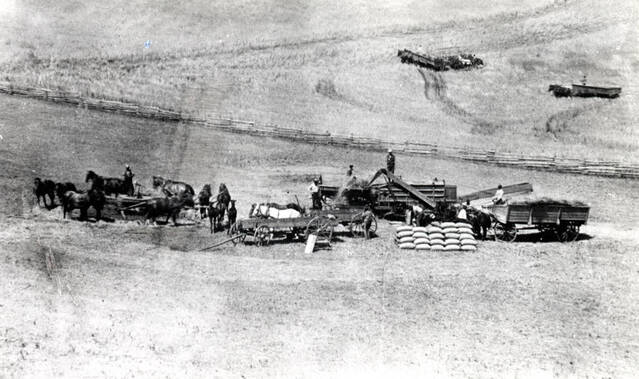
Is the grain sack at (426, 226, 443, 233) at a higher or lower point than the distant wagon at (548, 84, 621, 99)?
lower

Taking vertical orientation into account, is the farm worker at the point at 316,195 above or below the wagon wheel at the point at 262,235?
above

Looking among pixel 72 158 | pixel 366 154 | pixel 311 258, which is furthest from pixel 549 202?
pixel 72 158

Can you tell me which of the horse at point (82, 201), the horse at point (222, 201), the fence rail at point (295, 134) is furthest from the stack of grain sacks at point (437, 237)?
the fence rail at point (295, 134)

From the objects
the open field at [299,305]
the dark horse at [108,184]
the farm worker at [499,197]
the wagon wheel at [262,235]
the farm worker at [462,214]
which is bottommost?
the open field at [299,305]

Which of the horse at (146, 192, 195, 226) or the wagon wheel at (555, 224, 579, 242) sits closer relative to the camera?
the horse at (146, 192, 195, 226)

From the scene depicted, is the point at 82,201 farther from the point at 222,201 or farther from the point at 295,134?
the point at 295,134

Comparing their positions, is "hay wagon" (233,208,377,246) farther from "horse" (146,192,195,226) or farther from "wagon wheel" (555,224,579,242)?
"wagon wheel" (555,224,579,242)

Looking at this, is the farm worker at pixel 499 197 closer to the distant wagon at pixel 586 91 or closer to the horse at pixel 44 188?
the horse at pixel 44 188

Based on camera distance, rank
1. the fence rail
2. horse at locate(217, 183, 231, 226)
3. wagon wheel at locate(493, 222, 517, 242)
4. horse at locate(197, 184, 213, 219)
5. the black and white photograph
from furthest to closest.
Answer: the fence rail
horse at locate(197, 184, 213, 219)
wagon wheel at locate(493, 222, 517, 242)
horse at locate(217, 183, 231, 226)
the black and white photograph

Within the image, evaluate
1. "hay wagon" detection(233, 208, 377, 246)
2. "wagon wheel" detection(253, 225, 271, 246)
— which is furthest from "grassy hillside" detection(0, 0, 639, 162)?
"wagon wheel" detection(253, 225, 271, 246)
